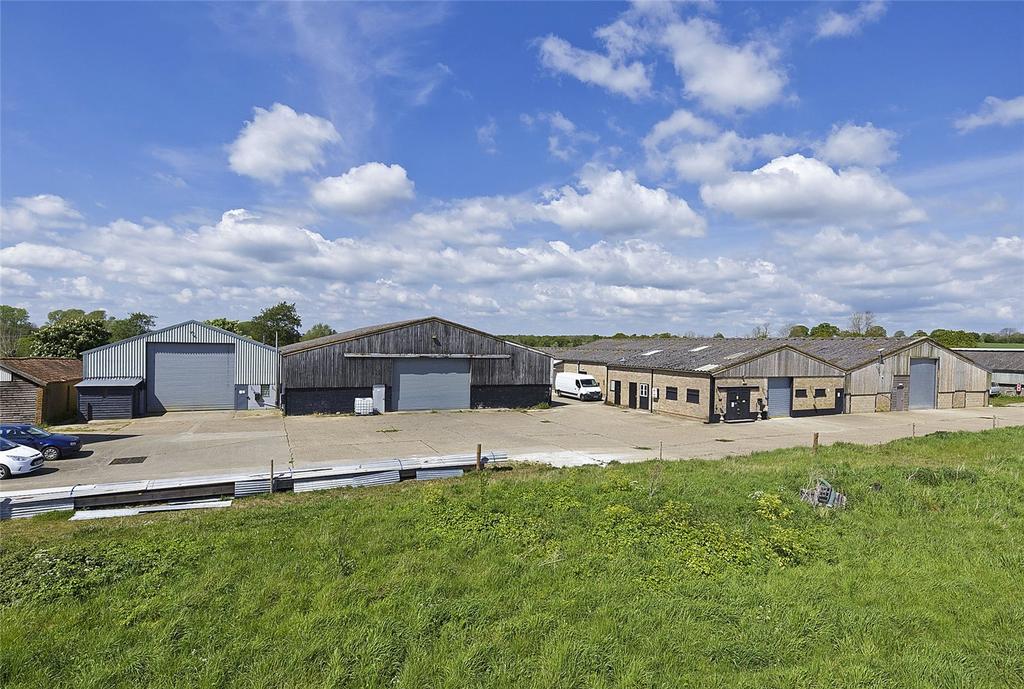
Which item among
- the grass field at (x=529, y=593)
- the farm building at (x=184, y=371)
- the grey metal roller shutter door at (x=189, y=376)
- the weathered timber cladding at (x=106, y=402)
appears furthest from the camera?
the grey metal roller shutter door at (x=189, y=376)

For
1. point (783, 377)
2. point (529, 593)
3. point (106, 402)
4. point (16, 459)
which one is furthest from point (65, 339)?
point (783, 377)

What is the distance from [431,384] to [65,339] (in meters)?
37.4

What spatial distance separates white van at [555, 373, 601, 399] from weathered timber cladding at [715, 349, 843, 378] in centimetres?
1338

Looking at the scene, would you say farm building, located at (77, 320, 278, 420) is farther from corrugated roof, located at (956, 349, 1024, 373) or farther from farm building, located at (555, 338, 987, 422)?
corrugated roof, located at (956, 349, 1024, 373)

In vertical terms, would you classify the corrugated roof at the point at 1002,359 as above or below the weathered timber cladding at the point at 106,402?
above

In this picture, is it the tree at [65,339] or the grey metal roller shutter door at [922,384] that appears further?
the tree at [65,339]

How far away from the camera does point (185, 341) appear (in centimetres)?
3544

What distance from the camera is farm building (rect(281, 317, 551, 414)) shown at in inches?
1361

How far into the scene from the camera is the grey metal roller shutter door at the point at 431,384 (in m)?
36.8

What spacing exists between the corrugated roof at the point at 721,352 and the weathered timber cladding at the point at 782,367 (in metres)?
0.39

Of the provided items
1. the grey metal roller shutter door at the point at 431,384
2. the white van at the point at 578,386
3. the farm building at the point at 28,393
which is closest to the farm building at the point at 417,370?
the grey metal roller shutter door at the point at 431,384

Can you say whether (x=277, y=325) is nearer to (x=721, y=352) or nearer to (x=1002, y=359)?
(x=721, y=352)

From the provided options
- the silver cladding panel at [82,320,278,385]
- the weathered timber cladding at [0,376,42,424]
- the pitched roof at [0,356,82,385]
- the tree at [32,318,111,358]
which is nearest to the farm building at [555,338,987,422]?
the silver cladding panel at [82,320,278,385]

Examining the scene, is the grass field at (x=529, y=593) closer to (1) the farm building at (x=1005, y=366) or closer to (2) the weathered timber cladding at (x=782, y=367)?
(2) the weathered timber cladding at (x=782, y=367)
